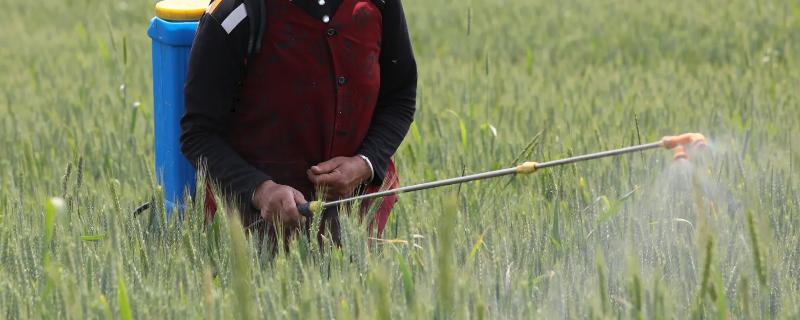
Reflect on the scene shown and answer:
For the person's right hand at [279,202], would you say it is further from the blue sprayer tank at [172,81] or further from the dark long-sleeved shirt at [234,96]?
the blue sprayer tank at [172,81]

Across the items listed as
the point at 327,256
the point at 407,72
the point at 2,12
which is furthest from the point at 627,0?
the point at 327,256

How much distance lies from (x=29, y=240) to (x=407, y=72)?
2.88 ft

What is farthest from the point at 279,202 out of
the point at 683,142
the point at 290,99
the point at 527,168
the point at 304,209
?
the point at 683,142

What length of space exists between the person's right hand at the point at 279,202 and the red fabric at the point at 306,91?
126mm

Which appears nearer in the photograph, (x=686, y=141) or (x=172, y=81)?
(x=686, y=141)

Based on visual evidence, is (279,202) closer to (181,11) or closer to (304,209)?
(304,209)

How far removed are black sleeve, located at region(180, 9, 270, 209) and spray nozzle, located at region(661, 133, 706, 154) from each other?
2.66ft

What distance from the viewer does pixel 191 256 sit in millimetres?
2389

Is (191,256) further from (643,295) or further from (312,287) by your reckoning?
(643,295)

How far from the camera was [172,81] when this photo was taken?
2832 millimetres

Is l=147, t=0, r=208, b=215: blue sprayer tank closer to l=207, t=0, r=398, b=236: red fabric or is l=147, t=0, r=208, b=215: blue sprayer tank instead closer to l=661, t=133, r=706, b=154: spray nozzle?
l=207, t=0, r=398, b=236: red fabric

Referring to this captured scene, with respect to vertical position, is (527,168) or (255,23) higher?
(255,23)

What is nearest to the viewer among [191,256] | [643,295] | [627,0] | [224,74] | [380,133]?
[643,295]

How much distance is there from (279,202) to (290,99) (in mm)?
222
